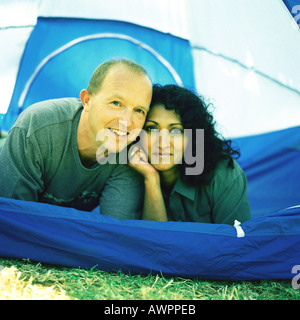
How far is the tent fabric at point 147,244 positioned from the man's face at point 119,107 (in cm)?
35

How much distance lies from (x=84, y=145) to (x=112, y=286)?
23.2 inches

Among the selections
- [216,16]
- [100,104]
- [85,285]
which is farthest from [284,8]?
[85,285]

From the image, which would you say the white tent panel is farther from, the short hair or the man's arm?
→ the man's arm

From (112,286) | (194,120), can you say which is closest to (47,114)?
(194,120)

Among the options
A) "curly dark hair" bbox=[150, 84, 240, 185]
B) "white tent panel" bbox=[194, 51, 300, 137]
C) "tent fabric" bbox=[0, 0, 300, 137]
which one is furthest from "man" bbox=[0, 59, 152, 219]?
"white tent panel" bbox=[194, 51, 300, 137]

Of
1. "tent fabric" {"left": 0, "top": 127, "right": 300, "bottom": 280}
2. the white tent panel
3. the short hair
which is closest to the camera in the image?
"tent fabric" {"left": 0, "top": 127, "right": 300, "bottom": 280}

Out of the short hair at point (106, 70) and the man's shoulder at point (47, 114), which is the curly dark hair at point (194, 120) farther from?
the man's shoulder at point (47, 114)

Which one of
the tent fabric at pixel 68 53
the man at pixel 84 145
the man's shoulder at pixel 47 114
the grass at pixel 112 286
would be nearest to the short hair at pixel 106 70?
the man at pixel 84 145

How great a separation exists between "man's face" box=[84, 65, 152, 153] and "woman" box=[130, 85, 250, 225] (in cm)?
10

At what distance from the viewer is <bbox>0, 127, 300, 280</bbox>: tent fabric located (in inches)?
46.6

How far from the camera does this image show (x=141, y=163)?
1543 mm

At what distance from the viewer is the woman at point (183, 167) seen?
150 cm

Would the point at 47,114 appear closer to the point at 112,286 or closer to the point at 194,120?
the point at 194,120

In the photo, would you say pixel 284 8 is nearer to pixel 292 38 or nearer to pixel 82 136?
pixel 292 38
